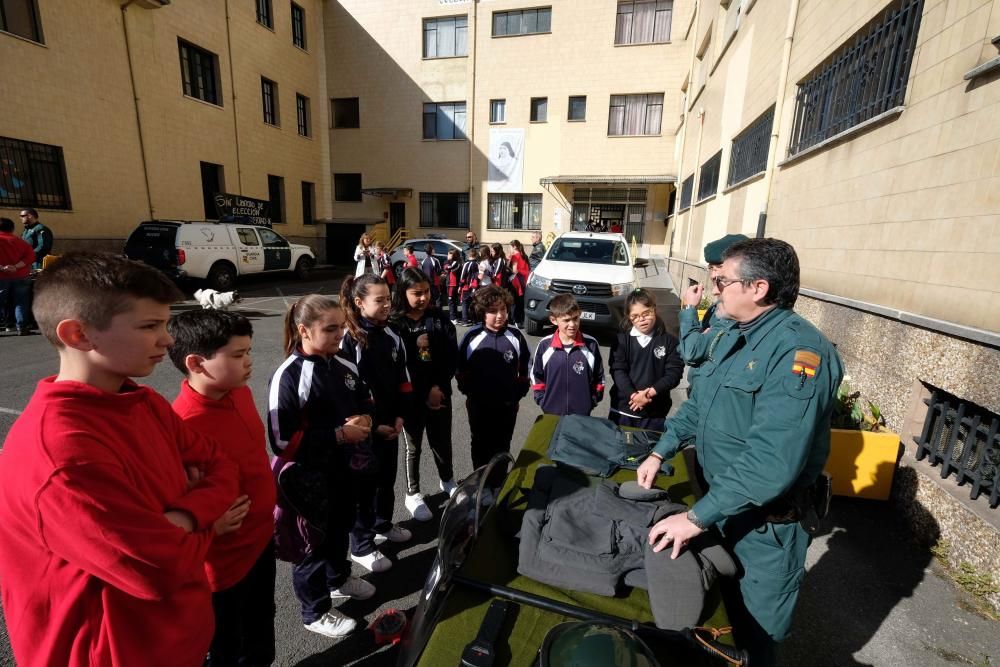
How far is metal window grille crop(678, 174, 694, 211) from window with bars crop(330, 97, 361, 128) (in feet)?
50.2

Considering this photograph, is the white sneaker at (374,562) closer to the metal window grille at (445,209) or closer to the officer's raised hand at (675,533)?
the officer's raised hand at (675,533)

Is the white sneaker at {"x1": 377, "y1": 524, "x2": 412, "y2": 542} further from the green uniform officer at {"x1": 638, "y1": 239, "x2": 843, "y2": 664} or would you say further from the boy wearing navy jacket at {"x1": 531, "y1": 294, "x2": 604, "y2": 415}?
the green uniform officer at {"x1": 638, "y1": 239, "x2": 843, "y2": 664}

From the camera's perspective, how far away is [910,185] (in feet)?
12.6

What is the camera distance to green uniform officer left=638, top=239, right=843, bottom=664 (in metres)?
1.57

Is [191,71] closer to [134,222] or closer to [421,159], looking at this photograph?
[134,222]

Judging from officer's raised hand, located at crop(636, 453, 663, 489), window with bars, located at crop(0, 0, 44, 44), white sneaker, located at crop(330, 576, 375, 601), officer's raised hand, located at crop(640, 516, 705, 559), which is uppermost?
window with bars, located at crop(0, 0, 44, 44)

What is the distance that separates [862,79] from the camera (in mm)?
4887

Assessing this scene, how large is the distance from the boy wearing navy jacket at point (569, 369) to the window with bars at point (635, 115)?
728 inches

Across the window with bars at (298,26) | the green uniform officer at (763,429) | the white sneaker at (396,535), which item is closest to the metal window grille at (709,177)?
the green uniform officer at (763,429)

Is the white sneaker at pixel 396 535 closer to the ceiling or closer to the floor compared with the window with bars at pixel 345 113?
closer to the floor

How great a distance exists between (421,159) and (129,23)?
1095 cm

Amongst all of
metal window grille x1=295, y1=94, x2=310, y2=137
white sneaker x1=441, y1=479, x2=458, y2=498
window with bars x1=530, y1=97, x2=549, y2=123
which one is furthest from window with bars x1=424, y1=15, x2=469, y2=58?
white sneaker x1=441, y1=479, x2=458, y2=498

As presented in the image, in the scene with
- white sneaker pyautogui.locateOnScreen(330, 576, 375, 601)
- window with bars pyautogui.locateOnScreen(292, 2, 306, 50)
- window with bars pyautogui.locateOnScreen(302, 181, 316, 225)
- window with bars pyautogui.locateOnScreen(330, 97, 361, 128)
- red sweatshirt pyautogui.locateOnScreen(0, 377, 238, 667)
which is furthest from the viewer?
window with bars pyautogui.locateOnScreen(330, 97, 361, 128)

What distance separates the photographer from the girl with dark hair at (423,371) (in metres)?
3.28
